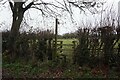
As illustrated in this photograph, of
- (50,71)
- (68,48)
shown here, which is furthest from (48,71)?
(68,48)

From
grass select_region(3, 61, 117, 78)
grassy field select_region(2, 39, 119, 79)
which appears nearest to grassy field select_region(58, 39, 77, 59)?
grassy field select_region(2, 39, 119, 79)

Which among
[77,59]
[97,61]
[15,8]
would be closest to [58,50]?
[77,59]

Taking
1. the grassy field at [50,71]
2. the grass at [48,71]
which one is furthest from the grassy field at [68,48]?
the grass at [48,71]

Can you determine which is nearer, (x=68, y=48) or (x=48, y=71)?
(x=48, y=71)

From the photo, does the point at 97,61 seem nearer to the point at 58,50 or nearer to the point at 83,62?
the point at 83,62

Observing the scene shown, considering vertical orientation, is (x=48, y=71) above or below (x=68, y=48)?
below

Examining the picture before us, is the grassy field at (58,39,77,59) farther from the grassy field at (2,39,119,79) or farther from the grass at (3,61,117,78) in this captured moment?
the grass at (3,61,117,78)

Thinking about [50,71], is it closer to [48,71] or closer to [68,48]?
[48,71]

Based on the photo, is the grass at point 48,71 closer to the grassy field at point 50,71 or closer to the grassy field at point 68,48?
the grassy field at point 50,71

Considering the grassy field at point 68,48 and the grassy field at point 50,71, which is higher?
the grassy field at point 68,48

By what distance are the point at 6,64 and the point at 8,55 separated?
1.75 metres

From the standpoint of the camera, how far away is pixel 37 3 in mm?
14430

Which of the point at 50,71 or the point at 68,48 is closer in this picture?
the point at 50,71

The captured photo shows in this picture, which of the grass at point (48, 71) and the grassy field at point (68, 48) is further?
the grassy field at point (68, 48)
